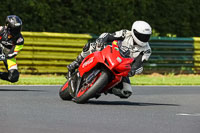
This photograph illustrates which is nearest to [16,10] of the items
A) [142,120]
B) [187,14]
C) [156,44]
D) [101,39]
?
[156,44]

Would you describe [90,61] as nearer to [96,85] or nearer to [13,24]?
[96,85]

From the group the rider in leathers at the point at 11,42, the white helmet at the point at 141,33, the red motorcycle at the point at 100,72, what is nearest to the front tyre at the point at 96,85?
the red motorcycle at the point at 100,72

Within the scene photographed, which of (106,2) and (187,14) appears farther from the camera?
(187,14)

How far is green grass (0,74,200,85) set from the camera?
664 inches

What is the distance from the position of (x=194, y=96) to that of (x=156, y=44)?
8.11m

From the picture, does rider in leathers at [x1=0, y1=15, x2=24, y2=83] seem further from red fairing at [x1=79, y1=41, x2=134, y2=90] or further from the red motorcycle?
red fairing at [x1=79, y1=41, x2=134, y2=90]

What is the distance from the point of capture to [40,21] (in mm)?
20172

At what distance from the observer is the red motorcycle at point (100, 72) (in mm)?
9961

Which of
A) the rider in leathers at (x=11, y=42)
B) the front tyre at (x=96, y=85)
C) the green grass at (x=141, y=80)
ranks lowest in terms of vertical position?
the green grass at (x=141, y=80)

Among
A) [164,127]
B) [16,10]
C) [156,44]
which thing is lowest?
[156,44]

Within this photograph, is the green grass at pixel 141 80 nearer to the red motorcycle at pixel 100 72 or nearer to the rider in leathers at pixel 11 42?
the rider in leathers at pixel 11 42

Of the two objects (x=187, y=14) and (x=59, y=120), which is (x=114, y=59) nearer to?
(x=59, y=120)

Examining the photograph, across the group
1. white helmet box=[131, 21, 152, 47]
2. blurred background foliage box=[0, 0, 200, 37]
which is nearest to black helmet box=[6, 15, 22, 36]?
white helmet box=[131, 21, 152, 47]

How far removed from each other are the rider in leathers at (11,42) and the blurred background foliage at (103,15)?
5.37 m
